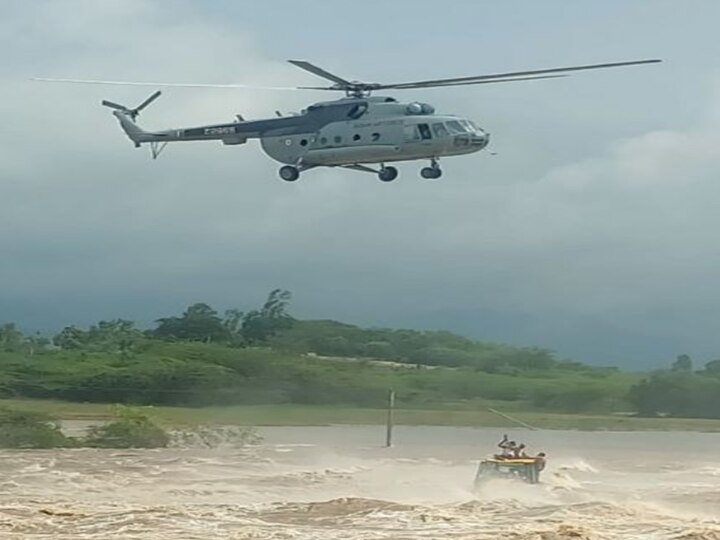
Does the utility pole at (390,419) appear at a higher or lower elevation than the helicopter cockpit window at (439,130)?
lower

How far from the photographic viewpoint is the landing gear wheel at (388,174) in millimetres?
32094

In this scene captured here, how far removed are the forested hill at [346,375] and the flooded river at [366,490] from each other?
1.38m

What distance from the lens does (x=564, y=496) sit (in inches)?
1501

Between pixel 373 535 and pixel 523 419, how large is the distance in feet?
88.4

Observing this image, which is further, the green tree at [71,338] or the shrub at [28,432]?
the green tree at [71,338]

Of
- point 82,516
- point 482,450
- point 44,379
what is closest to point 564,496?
point 82,516

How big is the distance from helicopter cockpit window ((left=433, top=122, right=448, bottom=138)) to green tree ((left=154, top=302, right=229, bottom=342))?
100.0ft

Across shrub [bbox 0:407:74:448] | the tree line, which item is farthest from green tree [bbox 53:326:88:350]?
the tree line

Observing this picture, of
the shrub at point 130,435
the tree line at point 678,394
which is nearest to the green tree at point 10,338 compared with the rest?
the shrub at point 130,435

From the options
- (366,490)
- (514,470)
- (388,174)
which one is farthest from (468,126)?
(366,490)

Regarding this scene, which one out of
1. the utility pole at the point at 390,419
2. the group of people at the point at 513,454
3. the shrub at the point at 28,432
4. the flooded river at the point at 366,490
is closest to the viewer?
the flooded river at the point at 366,490

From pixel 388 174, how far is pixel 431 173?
1.03 meters

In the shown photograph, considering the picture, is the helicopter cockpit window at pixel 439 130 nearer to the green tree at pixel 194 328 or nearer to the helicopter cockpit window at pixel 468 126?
the helicopter cockpit window at pixel 468 126

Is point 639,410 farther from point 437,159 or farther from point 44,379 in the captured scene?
point 437,159
